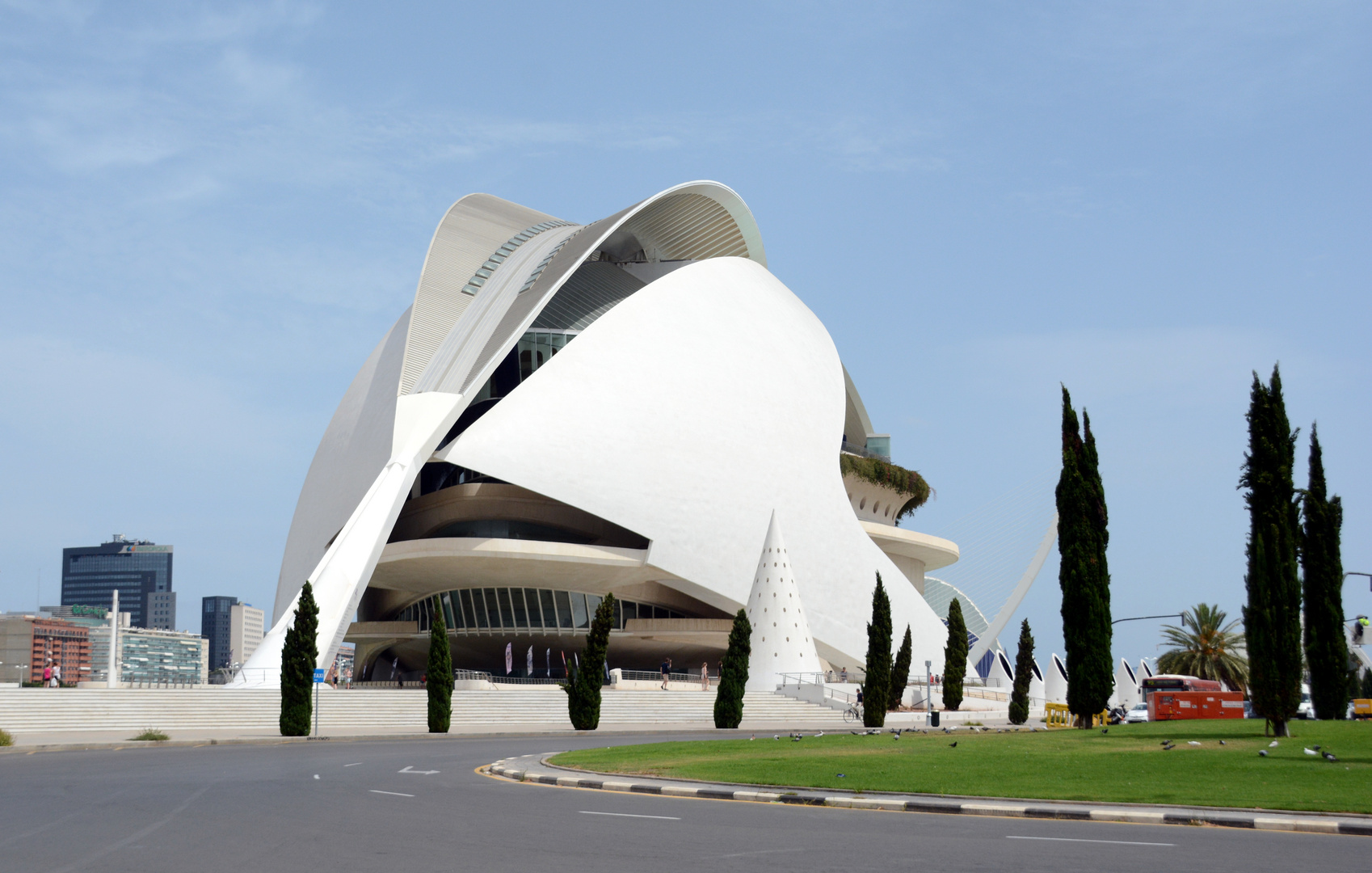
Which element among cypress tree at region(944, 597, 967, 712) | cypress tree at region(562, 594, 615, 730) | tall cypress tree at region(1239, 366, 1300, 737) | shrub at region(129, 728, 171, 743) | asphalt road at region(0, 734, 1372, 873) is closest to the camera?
asphalt road at region(0, 734, 1372, 873)

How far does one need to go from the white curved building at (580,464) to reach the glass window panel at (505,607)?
0.36 feet

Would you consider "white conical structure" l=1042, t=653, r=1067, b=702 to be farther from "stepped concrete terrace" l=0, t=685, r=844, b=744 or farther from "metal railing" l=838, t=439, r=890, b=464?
"stepped concrete terrace" l=0, t=685, r=844, b=744

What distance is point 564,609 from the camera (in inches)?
2044

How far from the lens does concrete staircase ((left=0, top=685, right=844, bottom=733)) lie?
3100 centimetres

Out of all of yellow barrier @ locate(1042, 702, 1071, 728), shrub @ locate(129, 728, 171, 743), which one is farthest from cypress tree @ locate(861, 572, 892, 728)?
shrub @ locate(129, 728, 171, 743)

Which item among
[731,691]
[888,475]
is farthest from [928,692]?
[888,475]

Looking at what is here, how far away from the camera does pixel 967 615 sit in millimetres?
82125

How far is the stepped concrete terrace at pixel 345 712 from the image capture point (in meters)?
30.9

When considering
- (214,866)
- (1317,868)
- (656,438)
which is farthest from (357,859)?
(656,438)

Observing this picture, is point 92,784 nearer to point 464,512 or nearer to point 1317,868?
point 1317,868

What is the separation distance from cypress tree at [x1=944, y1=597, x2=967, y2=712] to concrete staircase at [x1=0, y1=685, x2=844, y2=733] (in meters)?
3.93

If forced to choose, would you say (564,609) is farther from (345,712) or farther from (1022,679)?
(1022,679)

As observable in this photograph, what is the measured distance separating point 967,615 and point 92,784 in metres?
72.4

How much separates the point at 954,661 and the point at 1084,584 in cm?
1368
